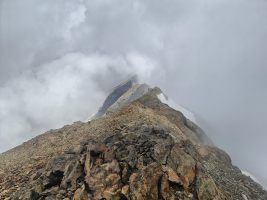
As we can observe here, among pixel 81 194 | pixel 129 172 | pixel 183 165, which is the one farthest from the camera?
pixel 183 165

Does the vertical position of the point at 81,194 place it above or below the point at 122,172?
below

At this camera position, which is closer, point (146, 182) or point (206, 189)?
point (146, 182)

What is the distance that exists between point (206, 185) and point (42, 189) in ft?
47.0

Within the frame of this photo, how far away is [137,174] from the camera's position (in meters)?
39.5

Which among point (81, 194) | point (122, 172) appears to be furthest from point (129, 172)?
point (81, 194)

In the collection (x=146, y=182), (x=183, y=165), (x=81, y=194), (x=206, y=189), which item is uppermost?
(x=183, y=165)

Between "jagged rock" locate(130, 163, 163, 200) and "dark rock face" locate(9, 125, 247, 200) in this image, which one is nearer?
"jagged rock" locate(130, 163, 163, 200)

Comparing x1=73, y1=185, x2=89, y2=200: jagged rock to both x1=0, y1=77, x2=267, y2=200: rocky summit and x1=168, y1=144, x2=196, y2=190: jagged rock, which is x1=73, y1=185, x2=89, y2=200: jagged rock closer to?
x1=0, y1=77, x2=267, y2=200: rocky summit

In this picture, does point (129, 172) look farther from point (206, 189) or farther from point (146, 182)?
point (206, 189)

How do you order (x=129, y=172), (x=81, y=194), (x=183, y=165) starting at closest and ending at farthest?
(x=81, y=194) < (x=129, y=172) < (x=183, y=165)

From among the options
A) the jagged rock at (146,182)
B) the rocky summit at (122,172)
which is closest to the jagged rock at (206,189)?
the rocky summit at (122,172)

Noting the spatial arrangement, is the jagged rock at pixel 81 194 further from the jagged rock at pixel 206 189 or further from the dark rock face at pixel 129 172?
the jagged rock at pixel 206 189

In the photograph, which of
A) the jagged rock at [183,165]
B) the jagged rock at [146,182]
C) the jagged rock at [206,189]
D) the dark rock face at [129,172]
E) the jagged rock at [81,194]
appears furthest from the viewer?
the jagged rock at [183,165]

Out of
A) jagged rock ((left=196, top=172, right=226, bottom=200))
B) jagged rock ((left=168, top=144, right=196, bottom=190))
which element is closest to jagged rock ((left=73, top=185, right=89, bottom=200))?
jagged rock ((left=168, top=144, right=196, bottom=190))
